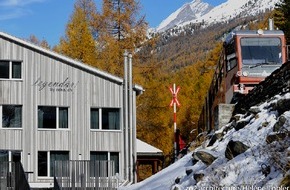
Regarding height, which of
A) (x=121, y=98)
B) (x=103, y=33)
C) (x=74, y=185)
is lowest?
(x=74, y=185)

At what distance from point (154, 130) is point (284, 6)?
14175 millimetres

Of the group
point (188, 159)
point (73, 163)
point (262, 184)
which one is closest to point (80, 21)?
point (73, 163)

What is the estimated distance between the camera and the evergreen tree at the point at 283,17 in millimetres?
47925

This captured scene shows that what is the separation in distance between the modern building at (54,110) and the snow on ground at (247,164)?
1734 cm

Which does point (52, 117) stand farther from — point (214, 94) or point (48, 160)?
point (214, 94)

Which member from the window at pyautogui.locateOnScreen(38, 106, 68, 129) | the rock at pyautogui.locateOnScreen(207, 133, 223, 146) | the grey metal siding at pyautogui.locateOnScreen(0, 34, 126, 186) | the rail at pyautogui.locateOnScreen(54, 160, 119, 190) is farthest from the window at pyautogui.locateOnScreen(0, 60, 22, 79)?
the rock at pyautogui.locateOnScreen(207, 133, 223, 146)

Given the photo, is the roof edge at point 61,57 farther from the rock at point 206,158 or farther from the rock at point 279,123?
the rock at point 279,123

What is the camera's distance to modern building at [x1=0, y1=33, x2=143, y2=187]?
3512cm

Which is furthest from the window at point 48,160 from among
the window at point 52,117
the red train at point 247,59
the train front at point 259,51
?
the train front at point 259,51

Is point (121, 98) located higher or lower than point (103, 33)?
lower

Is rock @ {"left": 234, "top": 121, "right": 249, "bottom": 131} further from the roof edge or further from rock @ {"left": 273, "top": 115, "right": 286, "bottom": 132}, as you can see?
the roof edge

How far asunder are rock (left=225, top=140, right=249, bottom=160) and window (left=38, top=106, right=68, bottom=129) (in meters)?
21.5

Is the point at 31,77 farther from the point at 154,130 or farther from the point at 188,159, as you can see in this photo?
the point at 188,159

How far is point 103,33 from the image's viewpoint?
48.9m
